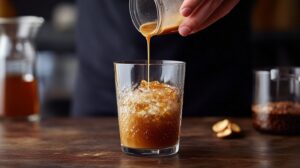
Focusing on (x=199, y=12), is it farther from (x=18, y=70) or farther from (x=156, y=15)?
(x=18, y=70)

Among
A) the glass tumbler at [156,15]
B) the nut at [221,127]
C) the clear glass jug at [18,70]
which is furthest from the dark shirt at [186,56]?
the glass tumbler at [156,15]

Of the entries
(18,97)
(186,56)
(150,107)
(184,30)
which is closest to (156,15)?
(184,30)

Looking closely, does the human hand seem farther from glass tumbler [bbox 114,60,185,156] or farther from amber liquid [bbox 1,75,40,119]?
amber liquid [bbox 1,75,40,119]

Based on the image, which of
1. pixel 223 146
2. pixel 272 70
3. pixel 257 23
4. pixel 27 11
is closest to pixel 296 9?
pixel 257 23

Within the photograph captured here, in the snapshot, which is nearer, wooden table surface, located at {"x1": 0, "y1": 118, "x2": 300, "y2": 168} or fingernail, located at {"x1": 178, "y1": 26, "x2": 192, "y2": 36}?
wooden table surface, located at {"x1": 0, "y1": 118, "x2": 300, "y2": 168}

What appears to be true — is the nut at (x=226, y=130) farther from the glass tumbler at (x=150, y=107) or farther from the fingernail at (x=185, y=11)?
the fingernail at (x=185, y=11)

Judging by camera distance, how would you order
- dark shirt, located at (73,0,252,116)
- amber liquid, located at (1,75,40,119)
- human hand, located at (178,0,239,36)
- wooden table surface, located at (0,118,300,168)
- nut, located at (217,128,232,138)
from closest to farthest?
wooden table surface, located at (0,118,300,168), human hand, located at (178,0,239,36), nut, located at (217,128,232,138), amber liquid, located at (1,75,40,119), dark shirt, located at (73,0,252,116)

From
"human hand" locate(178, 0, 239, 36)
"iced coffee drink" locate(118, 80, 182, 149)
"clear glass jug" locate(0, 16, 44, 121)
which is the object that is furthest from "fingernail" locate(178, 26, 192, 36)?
"clear glass jug" locate(0, 16, 44, 121)

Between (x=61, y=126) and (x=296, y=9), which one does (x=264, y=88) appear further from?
(x=296, y=9)

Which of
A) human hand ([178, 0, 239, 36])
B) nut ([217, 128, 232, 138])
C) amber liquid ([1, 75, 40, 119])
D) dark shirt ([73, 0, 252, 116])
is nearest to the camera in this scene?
human hand ([178, 0, 239, 36])
